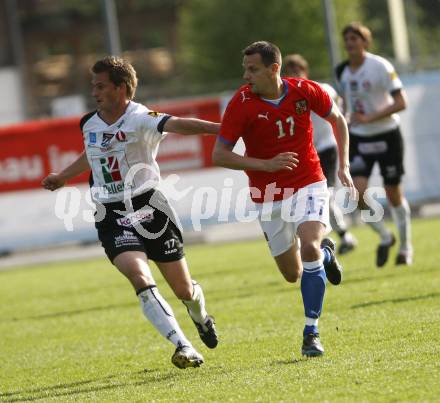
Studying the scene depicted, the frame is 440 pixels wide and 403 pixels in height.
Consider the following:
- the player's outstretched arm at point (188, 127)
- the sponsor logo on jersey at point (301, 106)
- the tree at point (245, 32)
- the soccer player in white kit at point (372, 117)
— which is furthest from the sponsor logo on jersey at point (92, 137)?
the tree at point (245, 32)

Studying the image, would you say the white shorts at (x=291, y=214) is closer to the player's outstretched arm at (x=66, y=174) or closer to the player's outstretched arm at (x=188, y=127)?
the player's outstretched arm at (x=188, y=127)

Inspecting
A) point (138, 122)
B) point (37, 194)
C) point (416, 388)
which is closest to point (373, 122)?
point (138, 122)

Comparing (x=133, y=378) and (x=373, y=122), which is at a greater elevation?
(x=373, y=122)

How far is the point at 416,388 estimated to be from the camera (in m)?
6.05

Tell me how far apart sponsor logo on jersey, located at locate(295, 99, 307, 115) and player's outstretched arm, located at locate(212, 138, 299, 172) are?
35 centimetres

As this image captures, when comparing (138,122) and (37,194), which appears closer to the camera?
(138,122)

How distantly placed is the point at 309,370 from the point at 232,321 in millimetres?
3025

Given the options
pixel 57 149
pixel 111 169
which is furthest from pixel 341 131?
pixel 57 149

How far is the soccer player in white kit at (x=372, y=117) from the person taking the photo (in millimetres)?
11805

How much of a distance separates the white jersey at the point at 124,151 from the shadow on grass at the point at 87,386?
1149mm

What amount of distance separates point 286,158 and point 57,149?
12963 mm

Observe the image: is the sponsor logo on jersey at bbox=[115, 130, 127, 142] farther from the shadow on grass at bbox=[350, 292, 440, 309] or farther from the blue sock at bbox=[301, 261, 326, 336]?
the shadow on grass at bbox=[350, 292, 440, 309]

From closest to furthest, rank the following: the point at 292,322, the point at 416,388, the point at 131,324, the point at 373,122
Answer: the point at 416,388 → the point at 292,322 → the point at 131,324 → the point at 373,122

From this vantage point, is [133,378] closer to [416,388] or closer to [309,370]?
[309,370]
